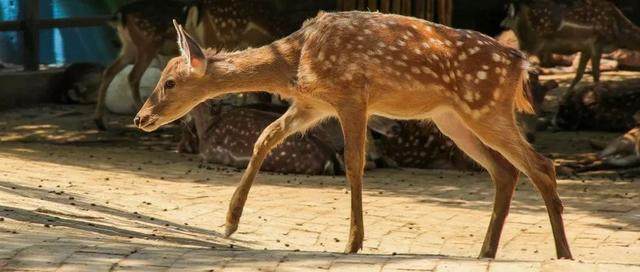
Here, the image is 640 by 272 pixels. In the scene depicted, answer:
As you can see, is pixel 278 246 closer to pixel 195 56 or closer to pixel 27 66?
pixel 195 56

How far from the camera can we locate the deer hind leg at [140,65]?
567 inches

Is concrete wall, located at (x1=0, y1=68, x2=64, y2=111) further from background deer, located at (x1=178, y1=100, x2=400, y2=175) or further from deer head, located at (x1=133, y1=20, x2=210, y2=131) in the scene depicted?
deer head, located at (x1=133, y1=20, x2=210, y2=131)

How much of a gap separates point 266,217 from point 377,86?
1721mm

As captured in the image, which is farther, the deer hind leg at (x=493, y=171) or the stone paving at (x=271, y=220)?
the deer hind leg at (x=493, y=171)

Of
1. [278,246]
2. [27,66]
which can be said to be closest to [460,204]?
[278,246]

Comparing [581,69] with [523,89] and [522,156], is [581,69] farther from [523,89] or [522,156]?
[522,156]

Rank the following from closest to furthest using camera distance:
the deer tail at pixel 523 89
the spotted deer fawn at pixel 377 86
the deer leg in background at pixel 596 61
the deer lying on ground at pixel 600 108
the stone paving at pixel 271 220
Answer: the stone paving at pixel 271 220
the spotted deer fawn at pixel 377 86
the deer tail at pixel 523 89
the deer lying on ground at pixel 600 108
the deer leg in background at pixel 596 61

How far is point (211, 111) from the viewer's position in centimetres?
1257

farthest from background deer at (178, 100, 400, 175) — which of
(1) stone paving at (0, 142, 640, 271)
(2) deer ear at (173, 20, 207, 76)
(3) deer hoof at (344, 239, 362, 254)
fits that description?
(3) deer hoof at (344, 239, 362, 254)

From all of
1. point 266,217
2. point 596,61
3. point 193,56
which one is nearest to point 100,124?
point 266,217

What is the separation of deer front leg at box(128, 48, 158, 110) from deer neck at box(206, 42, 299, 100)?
6740 mm

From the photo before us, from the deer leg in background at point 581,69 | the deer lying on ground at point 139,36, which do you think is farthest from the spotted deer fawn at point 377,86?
the deer leg in background at point 581,69

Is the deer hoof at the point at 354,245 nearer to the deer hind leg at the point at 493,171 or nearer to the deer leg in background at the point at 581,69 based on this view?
the deer hind leg at the point at 493,171

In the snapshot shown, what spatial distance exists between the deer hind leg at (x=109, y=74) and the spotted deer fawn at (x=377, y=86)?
6380 mm
